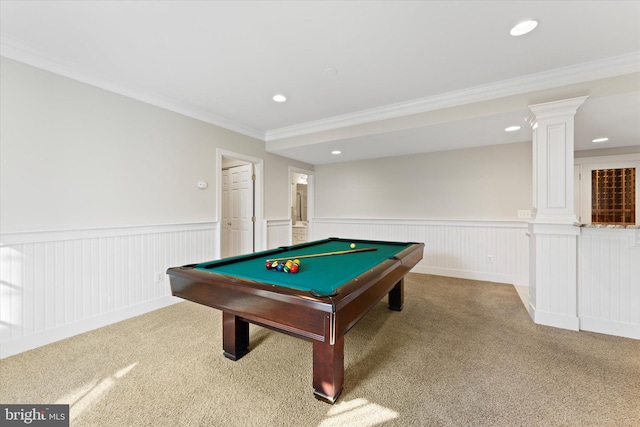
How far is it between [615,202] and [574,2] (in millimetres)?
3817

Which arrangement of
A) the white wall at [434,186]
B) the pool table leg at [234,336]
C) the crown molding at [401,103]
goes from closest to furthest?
the pool table leg at [234,336] < the crown molding at [401,103] < the white wall at [434,186]

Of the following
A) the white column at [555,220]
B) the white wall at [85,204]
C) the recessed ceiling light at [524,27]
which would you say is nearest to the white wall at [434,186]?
the white column at [555,220]

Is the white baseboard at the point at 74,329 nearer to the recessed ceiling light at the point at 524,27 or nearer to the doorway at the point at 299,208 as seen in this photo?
the doorway at the point at 299,208

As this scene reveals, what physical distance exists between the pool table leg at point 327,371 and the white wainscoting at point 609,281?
2.49 metres

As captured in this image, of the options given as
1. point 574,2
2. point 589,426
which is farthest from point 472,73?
point 589,426

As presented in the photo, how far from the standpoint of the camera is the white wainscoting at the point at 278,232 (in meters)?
4.56

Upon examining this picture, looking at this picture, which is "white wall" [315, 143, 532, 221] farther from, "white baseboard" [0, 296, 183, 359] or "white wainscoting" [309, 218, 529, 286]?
"white baseboard" [0, 296, 183, 359]

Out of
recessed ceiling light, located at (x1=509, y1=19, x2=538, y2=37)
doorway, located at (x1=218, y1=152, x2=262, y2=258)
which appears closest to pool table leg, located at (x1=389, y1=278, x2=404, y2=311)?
recessed ceiling light, located at (x1=509, y1=19, x2=538, y2=37)

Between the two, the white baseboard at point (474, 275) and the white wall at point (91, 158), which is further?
the white baseboard at point (474, 275)

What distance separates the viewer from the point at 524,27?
1.83 metres

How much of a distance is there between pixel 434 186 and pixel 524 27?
2.86 metres

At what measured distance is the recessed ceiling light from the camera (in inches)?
70.2

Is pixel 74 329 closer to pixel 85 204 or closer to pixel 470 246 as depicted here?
pixel 85 204

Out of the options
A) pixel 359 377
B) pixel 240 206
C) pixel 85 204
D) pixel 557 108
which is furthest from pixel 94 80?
pixel 557 108
